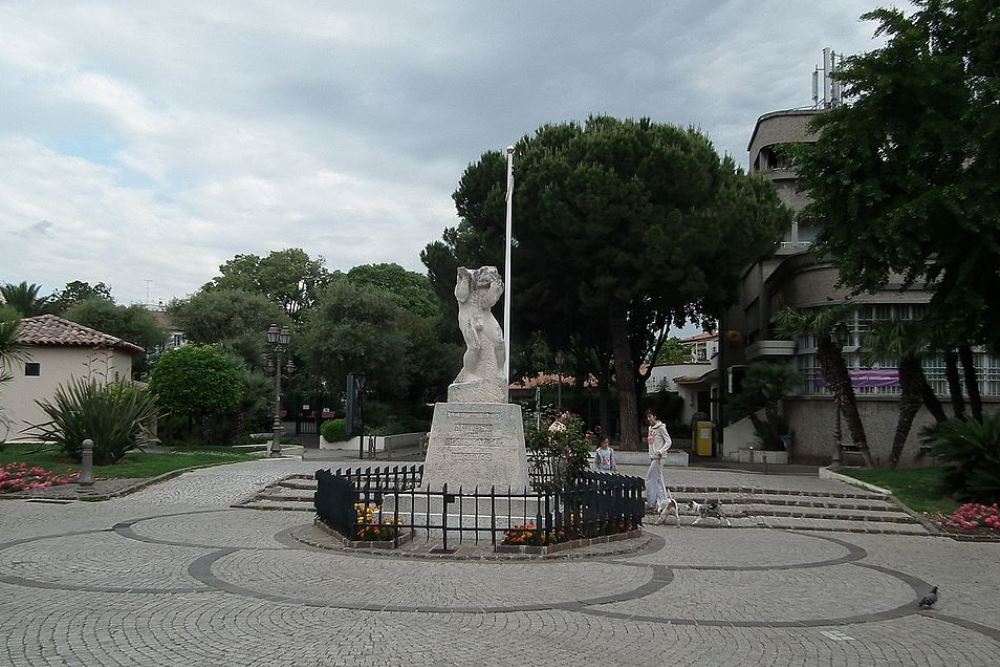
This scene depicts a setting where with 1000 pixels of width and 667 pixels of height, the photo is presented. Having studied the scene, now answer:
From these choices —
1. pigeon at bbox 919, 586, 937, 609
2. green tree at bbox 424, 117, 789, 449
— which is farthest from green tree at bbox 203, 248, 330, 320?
pigeon at bbox 919, 586, 937, 609

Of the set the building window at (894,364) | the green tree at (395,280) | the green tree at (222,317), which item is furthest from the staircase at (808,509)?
the green tree at (395,280)

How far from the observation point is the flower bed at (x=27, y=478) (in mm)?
16469

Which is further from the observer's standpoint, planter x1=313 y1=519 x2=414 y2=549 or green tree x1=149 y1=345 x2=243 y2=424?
green tree x1=149 y1=345 x2=243 y2=424

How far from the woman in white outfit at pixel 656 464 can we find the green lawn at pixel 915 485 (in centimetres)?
532

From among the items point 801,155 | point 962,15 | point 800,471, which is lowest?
point 800,471

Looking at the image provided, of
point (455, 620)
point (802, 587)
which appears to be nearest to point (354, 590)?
point (455, 620)

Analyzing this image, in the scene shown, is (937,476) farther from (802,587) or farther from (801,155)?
(802,587)

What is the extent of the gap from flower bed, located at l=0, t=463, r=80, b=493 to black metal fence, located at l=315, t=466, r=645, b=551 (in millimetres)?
8367

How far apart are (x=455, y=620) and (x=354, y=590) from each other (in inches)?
59.8

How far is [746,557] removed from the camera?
1055 cm

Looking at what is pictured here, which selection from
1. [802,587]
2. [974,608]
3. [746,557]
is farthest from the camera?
[746,557]

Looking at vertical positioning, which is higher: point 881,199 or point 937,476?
point 881,199

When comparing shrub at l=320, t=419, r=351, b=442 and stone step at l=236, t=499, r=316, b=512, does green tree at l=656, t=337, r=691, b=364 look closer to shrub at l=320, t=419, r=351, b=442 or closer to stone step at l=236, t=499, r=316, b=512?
shrub at l=320, t=419, r=351, b=442

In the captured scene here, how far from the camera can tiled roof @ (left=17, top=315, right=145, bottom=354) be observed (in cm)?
2856
